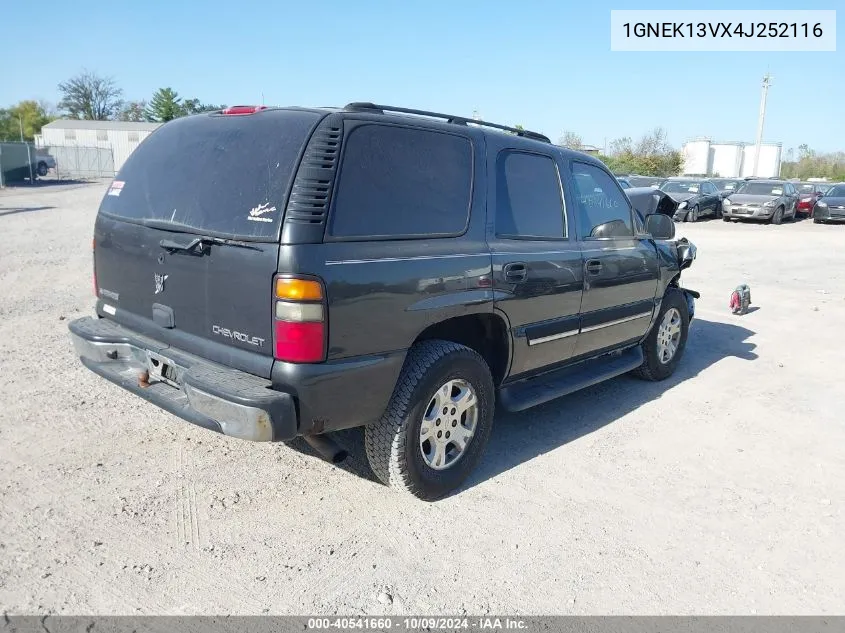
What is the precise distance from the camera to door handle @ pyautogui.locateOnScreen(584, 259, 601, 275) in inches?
179

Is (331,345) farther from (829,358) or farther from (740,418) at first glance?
(829,358)

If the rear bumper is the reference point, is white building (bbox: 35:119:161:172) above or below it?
above

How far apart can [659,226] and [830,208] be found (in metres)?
23.3

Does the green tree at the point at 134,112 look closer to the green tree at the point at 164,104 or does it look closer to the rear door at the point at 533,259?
the green tree at the point at 164,104

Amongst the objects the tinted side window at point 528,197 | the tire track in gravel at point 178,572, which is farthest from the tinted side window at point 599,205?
the tire track in gravel at point 178,572

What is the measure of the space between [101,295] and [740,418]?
470 cm

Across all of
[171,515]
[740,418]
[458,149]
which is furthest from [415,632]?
[740,418]

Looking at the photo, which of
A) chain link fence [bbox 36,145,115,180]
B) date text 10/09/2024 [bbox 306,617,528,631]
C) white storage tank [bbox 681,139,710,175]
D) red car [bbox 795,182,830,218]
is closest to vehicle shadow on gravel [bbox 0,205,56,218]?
date text 10/09/2024 [bbox 306,617,528,631]

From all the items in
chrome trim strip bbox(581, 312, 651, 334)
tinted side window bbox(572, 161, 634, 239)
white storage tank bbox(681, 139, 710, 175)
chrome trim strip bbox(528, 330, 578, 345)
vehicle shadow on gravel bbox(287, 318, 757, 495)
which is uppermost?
white storage tank bbox(681, 139, 710, 175)

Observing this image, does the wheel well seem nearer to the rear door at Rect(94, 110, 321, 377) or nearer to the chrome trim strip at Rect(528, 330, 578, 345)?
the chrome trim strip at Rect(528, 330, 578, 345)

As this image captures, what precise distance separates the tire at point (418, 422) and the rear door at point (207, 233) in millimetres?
751

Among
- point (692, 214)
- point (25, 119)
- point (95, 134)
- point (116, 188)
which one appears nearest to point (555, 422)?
point (116, 188)

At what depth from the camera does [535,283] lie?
405cm

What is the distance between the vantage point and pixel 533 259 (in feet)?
13.3
